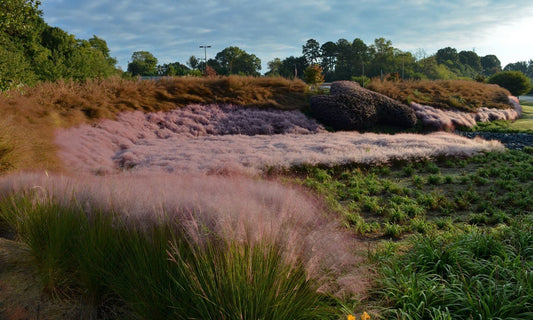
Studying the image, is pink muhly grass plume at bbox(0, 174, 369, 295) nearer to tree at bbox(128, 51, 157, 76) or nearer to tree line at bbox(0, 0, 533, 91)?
tree line at bbox(0, 0, 533, 91)

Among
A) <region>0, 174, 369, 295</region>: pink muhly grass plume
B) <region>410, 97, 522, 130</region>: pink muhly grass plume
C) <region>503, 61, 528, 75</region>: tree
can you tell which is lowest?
<region>0, 174, 369, 295</region>: pink muhly grass plume

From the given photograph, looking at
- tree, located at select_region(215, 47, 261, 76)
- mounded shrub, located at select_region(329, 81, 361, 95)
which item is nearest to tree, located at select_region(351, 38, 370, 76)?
tree, located at select_region(215, 47, 261, 76)

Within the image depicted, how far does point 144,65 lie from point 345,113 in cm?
7650

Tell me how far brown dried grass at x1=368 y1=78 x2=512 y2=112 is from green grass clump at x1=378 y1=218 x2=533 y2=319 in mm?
14185

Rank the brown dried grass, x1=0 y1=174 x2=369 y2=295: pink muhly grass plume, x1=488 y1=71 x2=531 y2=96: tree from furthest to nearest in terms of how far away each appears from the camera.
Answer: x1=488 y1=71 x2=531 y2=96: tree → the brown dried grass → x1=0 y1=174 x2=369 y2=295: pink muhly grass plume

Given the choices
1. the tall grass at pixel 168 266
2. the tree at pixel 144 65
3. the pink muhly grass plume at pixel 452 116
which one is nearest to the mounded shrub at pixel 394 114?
the pink muhly grass plume at pixel 452 116

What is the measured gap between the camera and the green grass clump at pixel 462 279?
2168 millimetres

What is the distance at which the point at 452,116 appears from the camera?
15.2 meters

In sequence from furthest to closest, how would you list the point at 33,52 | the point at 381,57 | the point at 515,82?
the point at 381,57
the point at 515,82
the point at 33,52

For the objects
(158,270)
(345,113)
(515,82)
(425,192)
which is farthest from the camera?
(515,82)

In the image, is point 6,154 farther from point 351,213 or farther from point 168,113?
point 168,113

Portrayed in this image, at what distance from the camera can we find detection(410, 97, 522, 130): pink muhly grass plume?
14117 mm

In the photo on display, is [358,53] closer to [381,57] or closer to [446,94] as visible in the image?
[381,57]

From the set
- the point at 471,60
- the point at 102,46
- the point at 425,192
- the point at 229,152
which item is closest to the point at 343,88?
the point at 229,152
